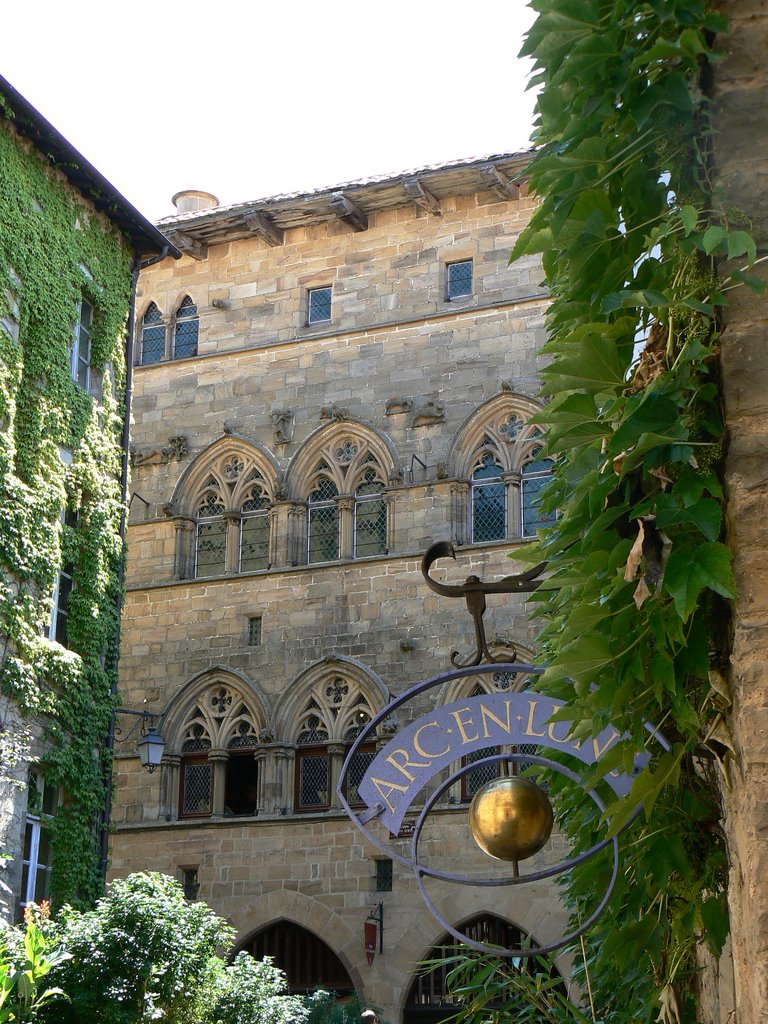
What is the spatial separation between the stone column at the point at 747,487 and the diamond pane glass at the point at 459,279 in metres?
18.8

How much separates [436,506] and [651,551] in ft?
58.6

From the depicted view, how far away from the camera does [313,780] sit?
68.1 feet

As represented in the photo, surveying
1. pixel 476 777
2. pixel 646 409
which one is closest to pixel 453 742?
pixel 646 409

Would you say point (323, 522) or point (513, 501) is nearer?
point (513, 501)

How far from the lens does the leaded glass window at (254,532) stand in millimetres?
Answer: 22234

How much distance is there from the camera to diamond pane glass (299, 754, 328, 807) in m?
20.6

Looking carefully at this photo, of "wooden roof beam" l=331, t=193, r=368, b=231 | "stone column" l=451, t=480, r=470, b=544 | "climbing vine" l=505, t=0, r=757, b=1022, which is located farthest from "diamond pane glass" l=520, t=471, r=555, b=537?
"climbing vine" l=505, t=0, r=757, b=1022

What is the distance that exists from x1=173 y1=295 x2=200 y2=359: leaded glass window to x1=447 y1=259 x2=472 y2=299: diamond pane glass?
4.10 metres

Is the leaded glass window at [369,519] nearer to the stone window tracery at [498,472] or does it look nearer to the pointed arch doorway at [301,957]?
the stone window tracery at [498,472]

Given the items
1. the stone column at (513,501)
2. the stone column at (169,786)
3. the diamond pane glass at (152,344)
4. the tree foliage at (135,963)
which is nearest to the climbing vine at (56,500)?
the tree foliage at (135,963)

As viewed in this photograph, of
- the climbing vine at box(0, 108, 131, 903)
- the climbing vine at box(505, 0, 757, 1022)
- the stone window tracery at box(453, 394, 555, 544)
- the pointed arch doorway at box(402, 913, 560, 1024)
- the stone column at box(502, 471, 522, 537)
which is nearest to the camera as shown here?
the climbing vine at box(505, 0, 757, 1022)

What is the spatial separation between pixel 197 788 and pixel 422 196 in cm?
897

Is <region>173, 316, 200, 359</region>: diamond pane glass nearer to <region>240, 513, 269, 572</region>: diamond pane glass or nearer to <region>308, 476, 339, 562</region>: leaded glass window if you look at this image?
<region>240, 513, 269, 572</region>: diamond pane glass

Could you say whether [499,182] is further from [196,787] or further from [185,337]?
[196,787]
